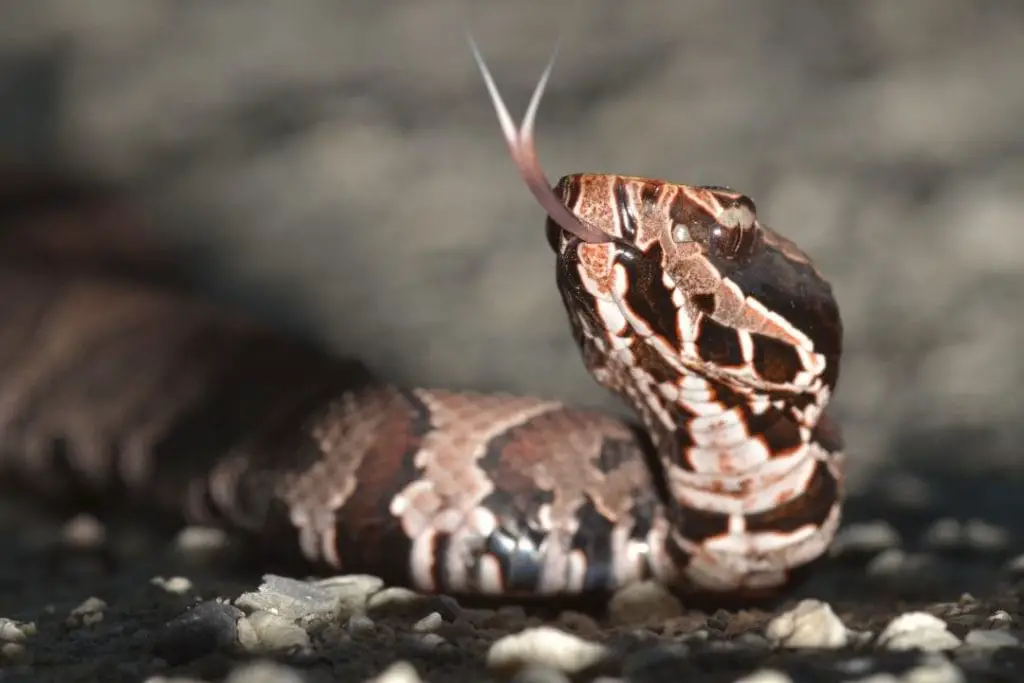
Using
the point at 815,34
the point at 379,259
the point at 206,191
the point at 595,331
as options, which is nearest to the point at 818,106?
the point at 815,34

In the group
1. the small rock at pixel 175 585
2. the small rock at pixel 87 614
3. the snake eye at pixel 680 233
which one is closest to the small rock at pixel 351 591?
the small rock at pixel 175 585

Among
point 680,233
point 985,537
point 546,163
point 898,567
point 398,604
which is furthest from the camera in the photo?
point 546,163

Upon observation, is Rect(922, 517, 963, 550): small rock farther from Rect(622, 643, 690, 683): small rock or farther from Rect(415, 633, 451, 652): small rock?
Rect(415, 633, 451, 652): small rock

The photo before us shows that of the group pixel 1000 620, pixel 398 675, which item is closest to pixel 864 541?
pixel 1000 620

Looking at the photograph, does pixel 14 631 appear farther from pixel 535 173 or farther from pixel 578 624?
pixel 535 173

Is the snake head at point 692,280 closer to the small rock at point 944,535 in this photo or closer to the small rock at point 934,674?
the small rock at point 934,674

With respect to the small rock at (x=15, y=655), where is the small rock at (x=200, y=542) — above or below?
above
